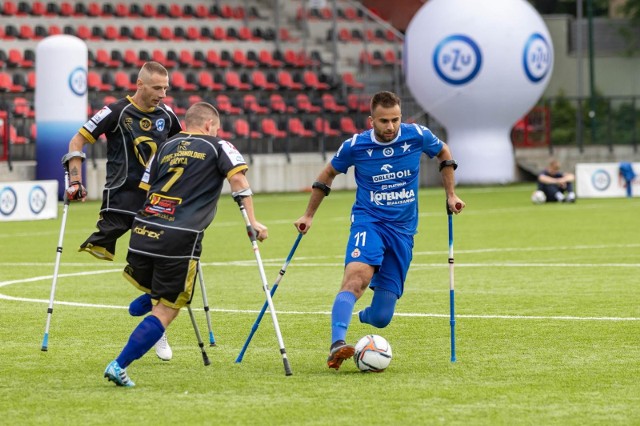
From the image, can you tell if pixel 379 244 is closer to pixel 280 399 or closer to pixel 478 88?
pixel 280 399

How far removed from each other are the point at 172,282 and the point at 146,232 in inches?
14.5

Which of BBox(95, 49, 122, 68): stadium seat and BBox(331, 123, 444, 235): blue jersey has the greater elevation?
BBox(95, 49, 122, 68): stadium seat

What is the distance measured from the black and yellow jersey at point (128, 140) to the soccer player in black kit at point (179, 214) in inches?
75.0

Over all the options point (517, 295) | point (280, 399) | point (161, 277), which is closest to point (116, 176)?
point (161, 277)

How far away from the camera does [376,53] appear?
44188mm

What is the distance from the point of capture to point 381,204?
988 centimetres

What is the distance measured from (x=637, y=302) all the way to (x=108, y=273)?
22.3ft

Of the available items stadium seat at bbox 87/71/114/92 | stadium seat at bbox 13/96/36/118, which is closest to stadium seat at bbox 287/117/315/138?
stadium seat at bbox 87/71/114/92

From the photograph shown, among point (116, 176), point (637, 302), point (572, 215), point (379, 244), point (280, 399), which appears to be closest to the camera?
point (280, 399)

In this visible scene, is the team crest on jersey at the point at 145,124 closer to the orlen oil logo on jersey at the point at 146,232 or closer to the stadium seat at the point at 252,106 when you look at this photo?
the orlen oil logo on jersey at the point at 146,232

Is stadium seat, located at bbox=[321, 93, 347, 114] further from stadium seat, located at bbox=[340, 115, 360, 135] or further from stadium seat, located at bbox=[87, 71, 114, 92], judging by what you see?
stadium seat, located at bbox=[87, 71, 114, 92]

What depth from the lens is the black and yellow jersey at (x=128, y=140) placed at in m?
10.9

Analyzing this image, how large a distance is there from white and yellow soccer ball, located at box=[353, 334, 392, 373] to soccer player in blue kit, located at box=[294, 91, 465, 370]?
0.45m

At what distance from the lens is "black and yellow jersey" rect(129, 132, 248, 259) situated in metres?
8.91
